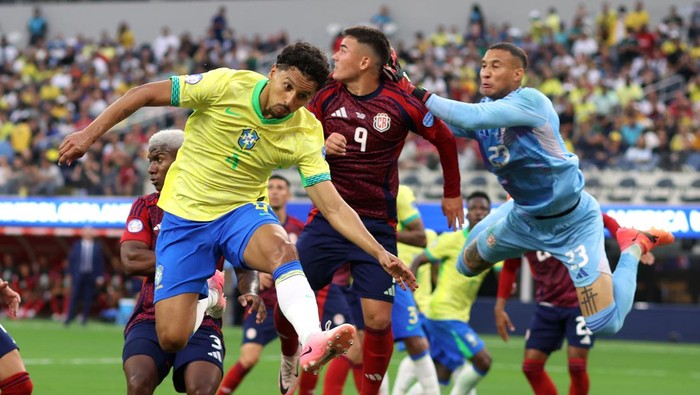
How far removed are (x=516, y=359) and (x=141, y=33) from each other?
21237 mm

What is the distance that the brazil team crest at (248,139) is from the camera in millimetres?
7734

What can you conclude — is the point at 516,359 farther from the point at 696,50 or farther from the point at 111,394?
the point at 696,50

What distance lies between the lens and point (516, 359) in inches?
763

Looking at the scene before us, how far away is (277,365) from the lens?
691 inches

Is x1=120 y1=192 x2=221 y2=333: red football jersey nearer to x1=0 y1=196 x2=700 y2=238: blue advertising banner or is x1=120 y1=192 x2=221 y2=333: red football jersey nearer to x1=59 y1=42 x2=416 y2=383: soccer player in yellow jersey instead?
x1=59 y1=42 x2=416 y2=383: soccer player in yellow jersey

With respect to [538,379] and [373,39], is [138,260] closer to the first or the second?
[373,39]

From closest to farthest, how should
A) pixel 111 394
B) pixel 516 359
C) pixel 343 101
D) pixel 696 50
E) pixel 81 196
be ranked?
pixel 343 101 < pixel 111 394 < pixel 516 359 < pixel 81 196 < pixel 696 50

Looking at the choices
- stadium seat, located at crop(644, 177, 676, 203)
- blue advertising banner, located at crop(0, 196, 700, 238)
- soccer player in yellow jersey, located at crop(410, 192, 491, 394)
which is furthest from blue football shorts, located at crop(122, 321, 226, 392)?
stadium seat, located at crop(644, 177, 676, 203)

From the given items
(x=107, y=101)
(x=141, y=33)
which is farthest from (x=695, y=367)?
(x=141, y=33)

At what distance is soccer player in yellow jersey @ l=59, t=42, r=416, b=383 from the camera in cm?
746

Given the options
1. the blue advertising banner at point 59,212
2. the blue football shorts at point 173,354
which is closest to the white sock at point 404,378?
the blue football shorts at point 173,354

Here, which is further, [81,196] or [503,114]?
[81,196]

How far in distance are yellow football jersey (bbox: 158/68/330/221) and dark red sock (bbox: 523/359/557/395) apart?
175 inches

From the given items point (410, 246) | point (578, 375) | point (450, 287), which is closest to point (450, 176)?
point (578, 375)
